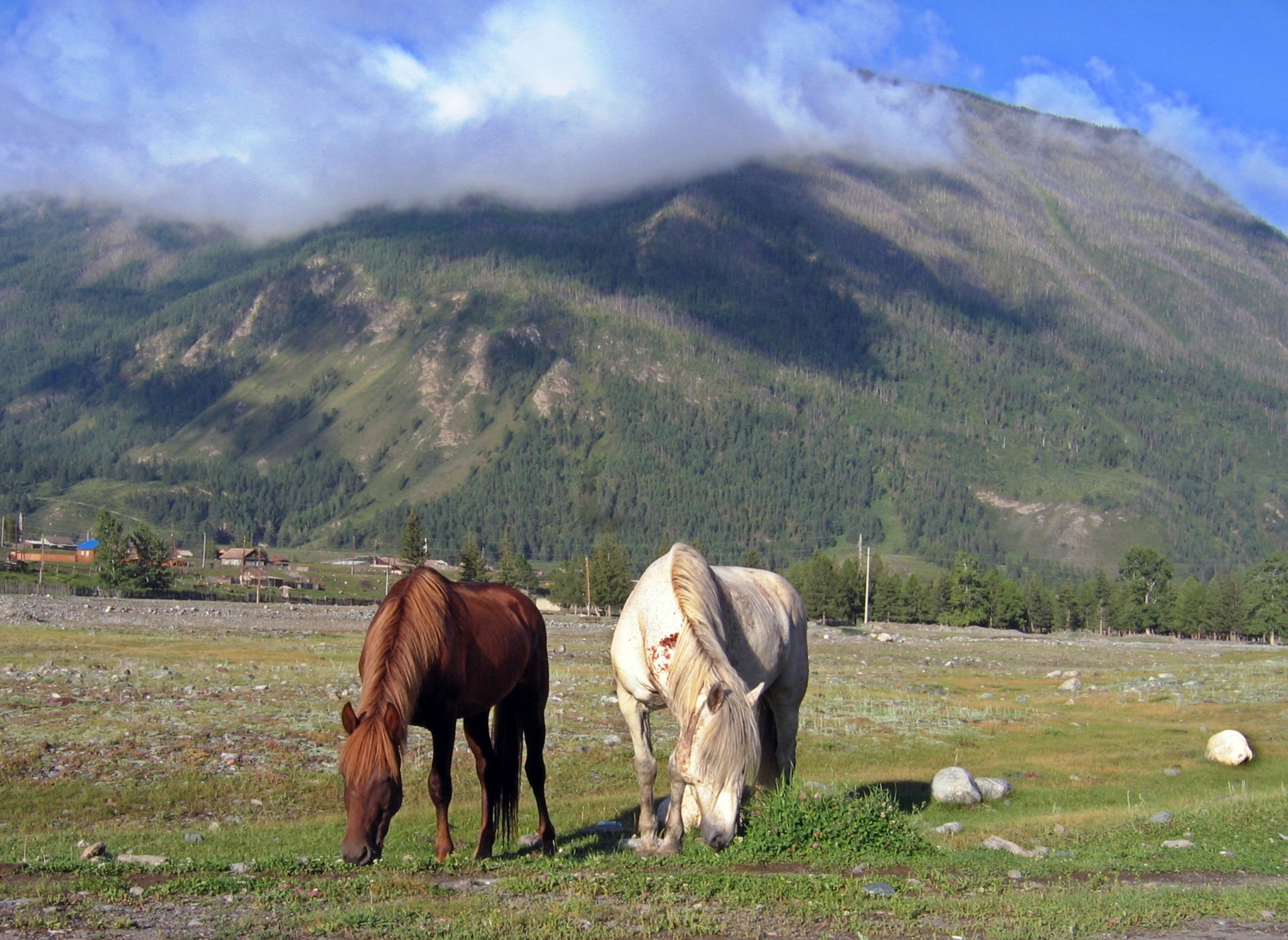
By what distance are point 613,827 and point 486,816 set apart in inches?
120

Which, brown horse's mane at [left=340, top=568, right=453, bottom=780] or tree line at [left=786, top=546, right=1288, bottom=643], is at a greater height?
brown horse's mane at [left=340, top=568, right=453, bottom=780]

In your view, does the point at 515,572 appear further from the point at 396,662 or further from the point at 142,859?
the point at 396,662

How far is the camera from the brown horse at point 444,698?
34.5ft

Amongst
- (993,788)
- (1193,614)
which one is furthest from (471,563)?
(1193,614)

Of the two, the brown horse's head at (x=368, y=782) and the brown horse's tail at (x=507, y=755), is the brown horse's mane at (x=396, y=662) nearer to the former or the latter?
the brown horse's head at (x=368, y=782)

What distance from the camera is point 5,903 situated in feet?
32.0

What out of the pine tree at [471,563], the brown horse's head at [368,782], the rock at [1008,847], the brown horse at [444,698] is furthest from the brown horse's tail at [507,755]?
the pine tree at [471,563]

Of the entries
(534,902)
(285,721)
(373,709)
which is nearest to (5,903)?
(373,709)

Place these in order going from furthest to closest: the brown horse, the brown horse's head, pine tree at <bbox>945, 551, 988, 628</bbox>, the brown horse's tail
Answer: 1. pine tree at <bbox>945, 551, 988, 628</bbox>
2. the brown horse's tail
3. the brown horse
4. the brown horse's head

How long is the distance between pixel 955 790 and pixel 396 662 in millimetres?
12637

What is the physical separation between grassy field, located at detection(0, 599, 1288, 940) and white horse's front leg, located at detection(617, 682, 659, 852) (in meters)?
0.34

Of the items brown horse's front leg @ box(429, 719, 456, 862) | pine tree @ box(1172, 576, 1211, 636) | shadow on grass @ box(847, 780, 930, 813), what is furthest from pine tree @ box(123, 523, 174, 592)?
pine tree @ box(1172, 576, 1211, 636)

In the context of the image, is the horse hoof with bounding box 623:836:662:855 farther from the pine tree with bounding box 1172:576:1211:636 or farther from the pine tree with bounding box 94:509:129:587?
the pine tree with bounding box 1172:576:1211:636

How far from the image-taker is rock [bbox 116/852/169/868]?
12.0 metres
